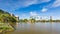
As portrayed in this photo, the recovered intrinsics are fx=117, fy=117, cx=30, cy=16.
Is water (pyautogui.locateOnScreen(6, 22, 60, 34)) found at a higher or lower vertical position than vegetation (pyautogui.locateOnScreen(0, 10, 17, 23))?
lower

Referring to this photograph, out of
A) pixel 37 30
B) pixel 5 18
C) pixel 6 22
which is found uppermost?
pixel 5 18

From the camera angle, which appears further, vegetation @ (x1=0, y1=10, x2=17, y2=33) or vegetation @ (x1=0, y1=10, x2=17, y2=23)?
vegetation @ (x1=0, y1=10, x2=17, y2=23)

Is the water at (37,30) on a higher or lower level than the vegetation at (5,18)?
lower

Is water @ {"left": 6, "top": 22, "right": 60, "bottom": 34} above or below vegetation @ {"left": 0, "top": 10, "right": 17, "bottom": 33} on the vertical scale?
below

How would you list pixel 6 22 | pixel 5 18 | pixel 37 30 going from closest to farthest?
pixel 37 30 → pixel 6 22 → pixel 5 18

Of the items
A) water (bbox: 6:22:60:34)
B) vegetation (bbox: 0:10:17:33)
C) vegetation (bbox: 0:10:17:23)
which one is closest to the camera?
water (bbox: 6:22:60:34)

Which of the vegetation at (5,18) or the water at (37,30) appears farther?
the vegetation at (5,18)

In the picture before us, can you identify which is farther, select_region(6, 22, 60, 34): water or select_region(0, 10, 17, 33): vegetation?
select_region(0, 10, 17, 33): vegetation

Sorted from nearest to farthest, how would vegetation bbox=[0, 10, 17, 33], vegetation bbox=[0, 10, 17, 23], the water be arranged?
1. the water
2. vegetation bbox=[0, 10, 17, 33]
3. vegetation bbox=[0, 10, 17, 23]

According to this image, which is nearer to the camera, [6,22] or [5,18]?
[6,22]

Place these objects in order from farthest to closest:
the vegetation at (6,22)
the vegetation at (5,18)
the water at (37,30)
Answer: the vegetation at (5,18)
the vegetation at (6,22)
the water at (37,30)

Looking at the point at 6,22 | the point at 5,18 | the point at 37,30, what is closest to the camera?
the point at 37,30

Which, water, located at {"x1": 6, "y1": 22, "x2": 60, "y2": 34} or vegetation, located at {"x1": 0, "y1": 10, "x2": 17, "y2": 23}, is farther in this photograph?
vegetation, located at {"x1": 0, "y1": 10, "x2": 17, "y2": 23}

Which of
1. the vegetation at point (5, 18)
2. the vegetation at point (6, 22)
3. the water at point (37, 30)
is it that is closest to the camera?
the water at point (37, 30)
